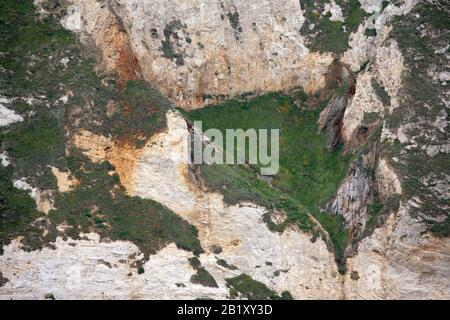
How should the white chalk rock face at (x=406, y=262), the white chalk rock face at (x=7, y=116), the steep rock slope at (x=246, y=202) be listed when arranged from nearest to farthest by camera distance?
the white chalk rock face at (x=406, y=262) < the steep rock slope at (x=246, y=202) < the white chalk rock face at (x=7, y=116)

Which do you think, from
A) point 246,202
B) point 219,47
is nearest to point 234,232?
point 246,202

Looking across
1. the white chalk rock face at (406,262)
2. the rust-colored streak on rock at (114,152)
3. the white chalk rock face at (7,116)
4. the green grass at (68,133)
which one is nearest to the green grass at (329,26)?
the green grass at (68,133)

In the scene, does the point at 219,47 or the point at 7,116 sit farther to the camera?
the point at 219,47

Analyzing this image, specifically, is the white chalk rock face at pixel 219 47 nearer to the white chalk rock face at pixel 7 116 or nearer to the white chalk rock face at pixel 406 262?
the white chalk rock face at pixel 7 116

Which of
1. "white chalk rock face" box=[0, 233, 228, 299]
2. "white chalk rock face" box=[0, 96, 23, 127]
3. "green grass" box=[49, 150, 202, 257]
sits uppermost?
"white chalk rock face" box=[0, 96, 23, 127]

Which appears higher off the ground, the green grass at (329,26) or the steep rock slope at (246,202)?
the green grass at (329,26)

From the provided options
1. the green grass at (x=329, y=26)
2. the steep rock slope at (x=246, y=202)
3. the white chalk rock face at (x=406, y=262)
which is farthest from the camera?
the green grass at (x=329, y=26)

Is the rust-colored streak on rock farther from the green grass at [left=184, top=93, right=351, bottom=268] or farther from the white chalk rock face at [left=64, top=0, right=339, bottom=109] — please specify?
the white chalk rock face at [left=64, top=0, right=339, bottom=109]

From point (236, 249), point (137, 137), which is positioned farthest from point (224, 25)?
point (236, 249)

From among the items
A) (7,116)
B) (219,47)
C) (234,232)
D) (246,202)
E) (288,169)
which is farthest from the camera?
(219,47)

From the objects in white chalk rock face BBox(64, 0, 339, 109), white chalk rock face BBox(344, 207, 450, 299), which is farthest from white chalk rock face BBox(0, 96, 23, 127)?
white chalk rock face BBox(344, 207, 450, 299)

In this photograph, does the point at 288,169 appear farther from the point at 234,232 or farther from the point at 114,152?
the point at 114,152

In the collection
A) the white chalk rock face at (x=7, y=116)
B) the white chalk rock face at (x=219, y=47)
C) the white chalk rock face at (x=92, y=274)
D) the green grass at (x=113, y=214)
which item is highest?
the white chalk rock face at (x=219, y=47)
